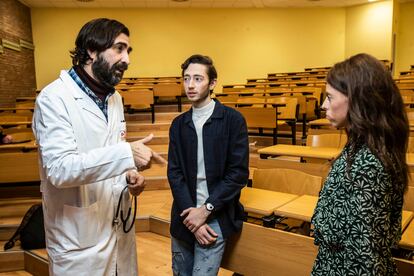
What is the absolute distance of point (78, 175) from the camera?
976mm

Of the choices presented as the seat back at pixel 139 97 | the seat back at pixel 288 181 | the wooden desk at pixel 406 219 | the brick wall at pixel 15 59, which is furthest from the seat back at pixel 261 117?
the brick wall at pixel 15 59

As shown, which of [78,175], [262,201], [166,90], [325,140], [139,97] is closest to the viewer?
[78,175]

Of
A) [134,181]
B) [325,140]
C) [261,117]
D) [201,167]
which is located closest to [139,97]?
[261,117]

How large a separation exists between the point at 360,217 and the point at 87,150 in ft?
2.65

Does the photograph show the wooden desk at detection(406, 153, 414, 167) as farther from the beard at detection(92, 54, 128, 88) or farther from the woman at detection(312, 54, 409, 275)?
the beard at detection(92, 54, 128, 88)

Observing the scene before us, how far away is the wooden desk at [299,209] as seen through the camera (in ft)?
4.98

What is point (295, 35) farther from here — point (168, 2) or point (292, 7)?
point (168, 2)

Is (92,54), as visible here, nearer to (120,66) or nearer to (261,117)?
(120,66)

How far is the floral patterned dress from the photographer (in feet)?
2.78

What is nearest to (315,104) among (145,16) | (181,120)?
(181,120)

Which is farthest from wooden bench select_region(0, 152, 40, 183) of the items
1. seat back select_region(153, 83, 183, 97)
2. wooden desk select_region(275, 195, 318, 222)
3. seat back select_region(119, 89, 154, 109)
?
seat back select_region(153, 83, 183, 97)

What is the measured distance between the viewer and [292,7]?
991cm

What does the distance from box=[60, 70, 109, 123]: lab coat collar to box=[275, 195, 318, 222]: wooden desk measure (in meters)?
0.88

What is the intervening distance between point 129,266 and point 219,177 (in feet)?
1.56
